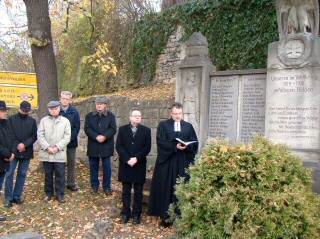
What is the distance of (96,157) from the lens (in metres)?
7.01

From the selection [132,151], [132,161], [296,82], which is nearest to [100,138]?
[132,151]

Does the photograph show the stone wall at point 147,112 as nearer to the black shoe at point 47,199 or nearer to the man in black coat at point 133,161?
the black shoe at point 47,199

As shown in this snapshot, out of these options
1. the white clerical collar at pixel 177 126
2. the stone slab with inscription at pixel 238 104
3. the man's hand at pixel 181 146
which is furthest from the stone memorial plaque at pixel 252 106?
the man's hand at pixel 181 146

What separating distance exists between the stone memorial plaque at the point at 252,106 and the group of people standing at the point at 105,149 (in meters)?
1.59

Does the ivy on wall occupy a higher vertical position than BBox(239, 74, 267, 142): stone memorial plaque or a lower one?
higher

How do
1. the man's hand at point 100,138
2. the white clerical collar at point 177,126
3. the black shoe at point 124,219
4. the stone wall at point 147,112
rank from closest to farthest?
the white clerical collar at point 177,126 → the black shoe at point 124,219 → the man's hand at point 100,138 → the stone wall at point 147,112

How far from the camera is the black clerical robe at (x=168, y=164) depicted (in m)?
5.71

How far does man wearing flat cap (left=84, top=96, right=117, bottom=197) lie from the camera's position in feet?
22.7

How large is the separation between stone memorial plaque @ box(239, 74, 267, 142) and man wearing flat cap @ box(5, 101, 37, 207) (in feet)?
13.1

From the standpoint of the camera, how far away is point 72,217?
19.8 feet

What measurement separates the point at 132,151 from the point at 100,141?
106cm

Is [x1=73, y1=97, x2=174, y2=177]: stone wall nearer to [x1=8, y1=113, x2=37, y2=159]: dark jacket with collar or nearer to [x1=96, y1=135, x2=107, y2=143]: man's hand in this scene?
[x1=96, y1=135, x2=107, y2=143]: man's hand

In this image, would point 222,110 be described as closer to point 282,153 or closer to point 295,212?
point 282,153

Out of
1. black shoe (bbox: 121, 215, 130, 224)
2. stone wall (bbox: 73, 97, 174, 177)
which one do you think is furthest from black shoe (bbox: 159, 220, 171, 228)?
stone wall (bbox: 73, 97, 174, 177)
